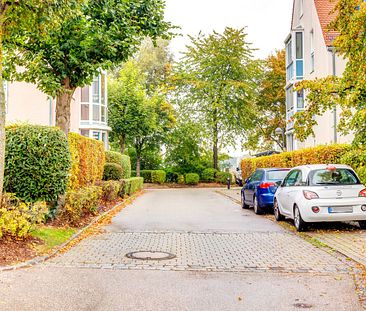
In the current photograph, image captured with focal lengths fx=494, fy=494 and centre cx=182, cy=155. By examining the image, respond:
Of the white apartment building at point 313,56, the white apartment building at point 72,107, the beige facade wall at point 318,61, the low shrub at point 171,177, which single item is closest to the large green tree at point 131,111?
the low shrub at point 171,177

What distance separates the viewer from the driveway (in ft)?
18.2

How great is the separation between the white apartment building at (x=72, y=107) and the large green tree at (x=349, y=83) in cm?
1298

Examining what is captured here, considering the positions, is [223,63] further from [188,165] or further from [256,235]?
[256,235]

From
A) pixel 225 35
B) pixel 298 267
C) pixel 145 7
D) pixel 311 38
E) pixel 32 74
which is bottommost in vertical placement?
pixel 298 267

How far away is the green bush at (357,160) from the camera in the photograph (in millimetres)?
12688

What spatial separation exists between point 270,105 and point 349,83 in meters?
38.4

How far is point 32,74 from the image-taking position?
13.7 m

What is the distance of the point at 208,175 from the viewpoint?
44.3 m

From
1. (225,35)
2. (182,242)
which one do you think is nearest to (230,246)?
(182,242)

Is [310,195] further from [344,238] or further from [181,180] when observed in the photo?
[181,180]

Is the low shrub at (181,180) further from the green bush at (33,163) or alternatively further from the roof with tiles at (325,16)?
the green bush at (33,163)

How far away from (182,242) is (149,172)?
33990mm

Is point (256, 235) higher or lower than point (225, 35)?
lower

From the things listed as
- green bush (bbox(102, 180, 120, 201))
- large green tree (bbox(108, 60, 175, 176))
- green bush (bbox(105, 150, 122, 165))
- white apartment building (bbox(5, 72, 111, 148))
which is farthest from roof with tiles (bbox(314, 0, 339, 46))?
large green tree (bbox(108, 60, 175, 176))
